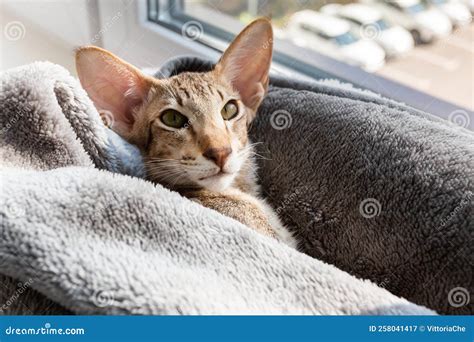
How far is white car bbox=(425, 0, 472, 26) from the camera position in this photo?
157cm

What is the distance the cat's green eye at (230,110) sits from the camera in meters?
1.20

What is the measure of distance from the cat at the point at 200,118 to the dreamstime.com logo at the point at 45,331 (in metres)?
0.39

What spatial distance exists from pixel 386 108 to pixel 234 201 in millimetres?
424

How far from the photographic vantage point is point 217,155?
1.05 m

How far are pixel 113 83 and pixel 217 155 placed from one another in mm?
313

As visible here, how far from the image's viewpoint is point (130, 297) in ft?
2.50
